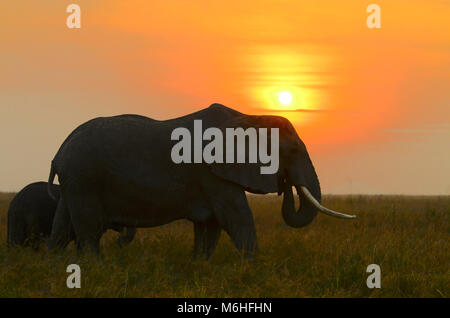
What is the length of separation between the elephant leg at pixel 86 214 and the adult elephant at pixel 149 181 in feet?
0.04

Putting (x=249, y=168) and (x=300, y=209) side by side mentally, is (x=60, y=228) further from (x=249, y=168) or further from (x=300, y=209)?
(x=300, y=209)

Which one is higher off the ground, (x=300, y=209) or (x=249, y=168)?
(x=249, y=168)

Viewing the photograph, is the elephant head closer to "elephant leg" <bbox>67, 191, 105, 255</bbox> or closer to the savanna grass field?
the savanna grass field

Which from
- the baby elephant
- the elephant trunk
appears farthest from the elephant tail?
the elephant trunk

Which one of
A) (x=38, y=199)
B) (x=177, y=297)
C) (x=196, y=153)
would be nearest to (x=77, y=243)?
(x=38, y=199)

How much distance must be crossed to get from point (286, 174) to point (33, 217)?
11.8ft

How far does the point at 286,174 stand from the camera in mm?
8586

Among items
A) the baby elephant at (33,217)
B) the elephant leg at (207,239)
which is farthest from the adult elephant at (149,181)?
the baby elephant at (33,217)

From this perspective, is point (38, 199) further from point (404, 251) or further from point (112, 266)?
point (404, 251)

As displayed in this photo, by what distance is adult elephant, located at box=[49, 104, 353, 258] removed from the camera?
26.6ft

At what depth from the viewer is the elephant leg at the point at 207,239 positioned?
28.1 feet

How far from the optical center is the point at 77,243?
8.66 meters

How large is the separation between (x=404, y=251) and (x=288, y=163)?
6.19 feet

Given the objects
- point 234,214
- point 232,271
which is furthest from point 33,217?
point 232,271
